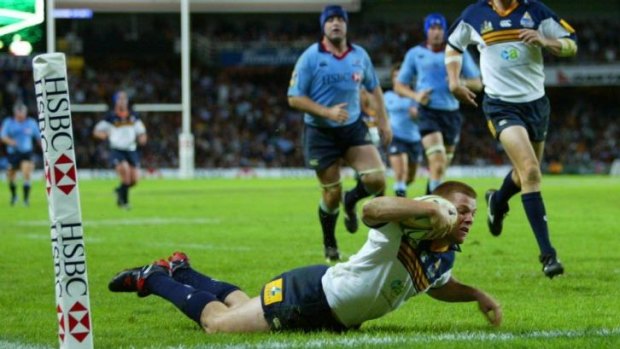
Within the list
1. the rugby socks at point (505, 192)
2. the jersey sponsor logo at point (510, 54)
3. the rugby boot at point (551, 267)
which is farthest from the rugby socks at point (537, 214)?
the rugby socks at point (505, 192)

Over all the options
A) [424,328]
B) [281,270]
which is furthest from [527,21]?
[424,328]

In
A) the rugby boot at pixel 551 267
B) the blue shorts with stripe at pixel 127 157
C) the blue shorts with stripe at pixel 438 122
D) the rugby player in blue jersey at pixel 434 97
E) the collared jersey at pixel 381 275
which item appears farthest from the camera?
the blue shorts with stripe at pixel 127 157

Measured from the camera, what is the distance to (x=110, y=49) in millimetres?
51000

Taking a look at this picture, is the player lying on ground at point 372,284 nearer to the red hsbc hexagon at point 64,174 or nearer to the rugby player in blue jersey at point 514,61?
the red hsbc hexagon at point 64,174

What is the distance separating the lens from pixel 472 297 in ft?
20.4

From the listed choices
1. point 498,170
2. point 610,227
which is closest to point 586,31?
point 498,170

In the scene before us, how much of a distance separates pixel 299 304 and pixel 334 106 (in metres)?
5.21

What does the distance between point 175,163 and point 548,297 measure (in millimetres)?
39111

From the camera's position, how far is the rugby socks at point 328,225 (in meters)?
10.9

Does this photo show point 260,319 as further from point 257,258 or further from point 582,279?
point 257,258

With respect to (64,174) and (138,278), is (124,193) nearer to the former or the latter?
(138,278)

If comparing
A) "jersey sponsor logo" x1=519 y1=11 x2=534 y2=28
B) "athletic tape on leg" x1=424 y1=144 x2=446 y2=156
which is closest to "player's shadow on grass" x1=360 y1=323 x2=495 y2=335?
"jersey sponsor logo" x1=519 y1=11 x2=534 y2=28

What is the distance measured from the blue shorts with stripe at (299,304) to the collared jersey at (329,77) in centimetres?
512

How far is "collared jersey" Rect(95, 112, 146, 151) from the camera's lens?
74.9ft
